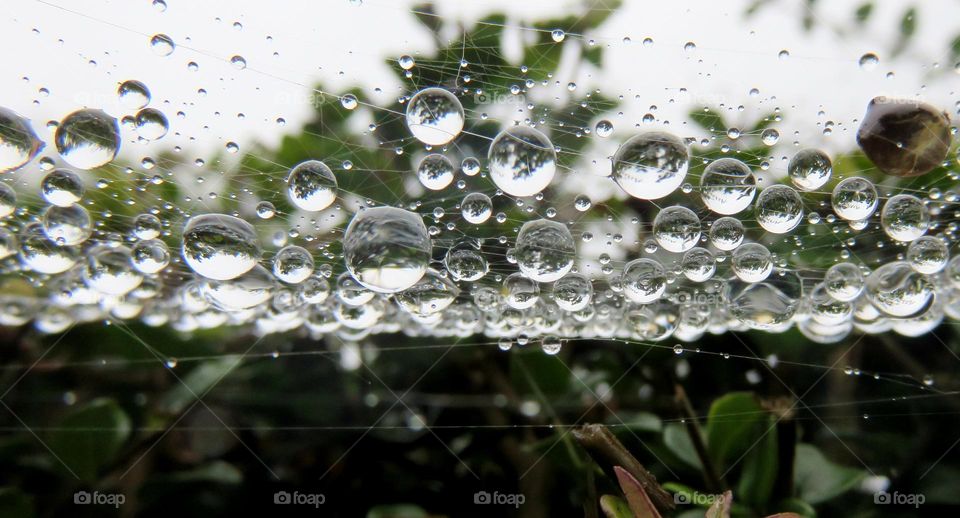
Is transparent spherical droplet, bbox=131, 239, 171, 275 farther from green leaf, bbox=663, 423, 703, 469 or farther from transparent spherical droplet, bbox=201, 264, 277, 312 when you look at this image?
green leaf, bbox=663, 423, 703, 469

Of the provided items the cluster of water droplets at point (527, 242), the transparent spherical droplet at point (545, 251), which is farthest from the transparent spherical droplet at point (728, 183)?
the transparent spherical droplet at point (545, 251)

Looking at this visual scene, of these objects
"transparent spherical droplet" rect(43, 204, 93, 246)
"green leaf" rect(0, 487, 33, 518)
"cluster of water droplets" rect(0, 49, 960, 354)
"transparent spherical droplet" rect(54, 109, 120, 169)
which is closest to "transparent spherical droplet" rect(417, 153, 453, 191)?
"cluster of water droplets" rect(0, 49, 960, 354)

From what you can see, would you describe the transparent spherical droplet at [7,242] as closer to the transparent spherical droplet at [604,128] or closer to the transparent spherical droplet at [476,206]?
the transparent spherical droplet at [476,206]

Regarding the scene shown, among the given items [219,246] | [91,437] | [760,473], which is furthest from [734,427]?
[91,437]

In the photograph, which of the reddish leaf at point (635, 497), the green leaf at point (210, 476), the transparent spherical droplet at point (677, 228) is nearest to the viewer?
the reddish leaf at point (635, 497)

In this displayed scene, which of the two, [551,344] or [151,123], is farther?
[551,344]

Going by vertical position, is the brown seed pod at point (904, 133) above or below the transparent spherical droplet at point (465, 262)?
below

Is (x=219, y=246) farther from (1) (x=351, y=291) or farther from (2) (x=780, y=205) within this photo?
(2) (x=780, y=205)

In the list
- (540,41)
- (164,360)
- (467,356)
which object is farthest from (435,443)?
(540,41)
